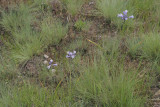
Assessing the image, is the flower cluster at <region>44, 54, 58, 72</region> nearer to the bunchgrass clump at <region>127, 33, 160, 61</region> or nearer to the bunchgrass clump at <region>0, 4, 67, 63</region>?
the bunchgrass clump at <region>0, 4, 67, 63</region>

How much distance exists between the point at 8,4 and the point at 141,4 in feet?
8.97

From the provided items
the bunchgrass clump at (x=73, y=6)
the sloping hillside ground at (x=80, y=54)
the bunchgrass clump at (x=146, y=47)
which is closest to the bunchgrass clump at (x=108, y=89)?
the sloping hillside ground at (x=80, y=54)

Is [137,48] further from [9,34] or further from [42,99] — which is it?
[9,34]

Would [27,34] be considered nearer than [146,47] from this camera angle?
No

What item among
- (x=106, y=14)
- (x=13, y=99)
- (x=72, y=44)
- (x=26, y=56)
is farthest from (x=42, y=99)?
(x=106, y=14)

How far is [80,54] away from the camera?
2.84 meters

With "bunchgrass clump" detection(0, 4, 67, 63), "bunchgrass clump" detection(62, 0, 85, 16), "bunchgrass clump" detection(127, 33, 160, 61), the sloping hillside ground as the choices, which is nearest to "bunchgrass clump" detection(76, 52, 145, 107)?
the sloping hillside ground

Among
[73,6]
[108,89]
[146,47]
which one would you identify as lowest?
[108,89]

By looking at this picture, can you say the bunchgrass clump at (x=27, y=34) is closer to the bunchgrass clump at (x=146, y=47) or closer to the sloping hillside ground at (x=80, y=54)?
the sloping hillside ground at (x=80, y=54)

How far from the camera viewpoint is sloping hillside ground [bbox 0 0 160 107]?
6.45ft

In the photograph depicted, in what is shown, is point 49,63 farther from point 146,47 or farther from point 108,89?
point 146,47

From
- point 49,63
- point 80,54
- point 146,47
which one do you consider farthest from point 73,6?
point 146,47

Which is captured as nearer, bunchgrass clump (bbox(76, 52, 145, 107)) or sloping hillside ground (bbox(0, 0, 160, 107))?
bunchgrass clump (bbox(76, 52, 145, 107))

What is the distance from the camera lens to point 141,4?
3.60m
